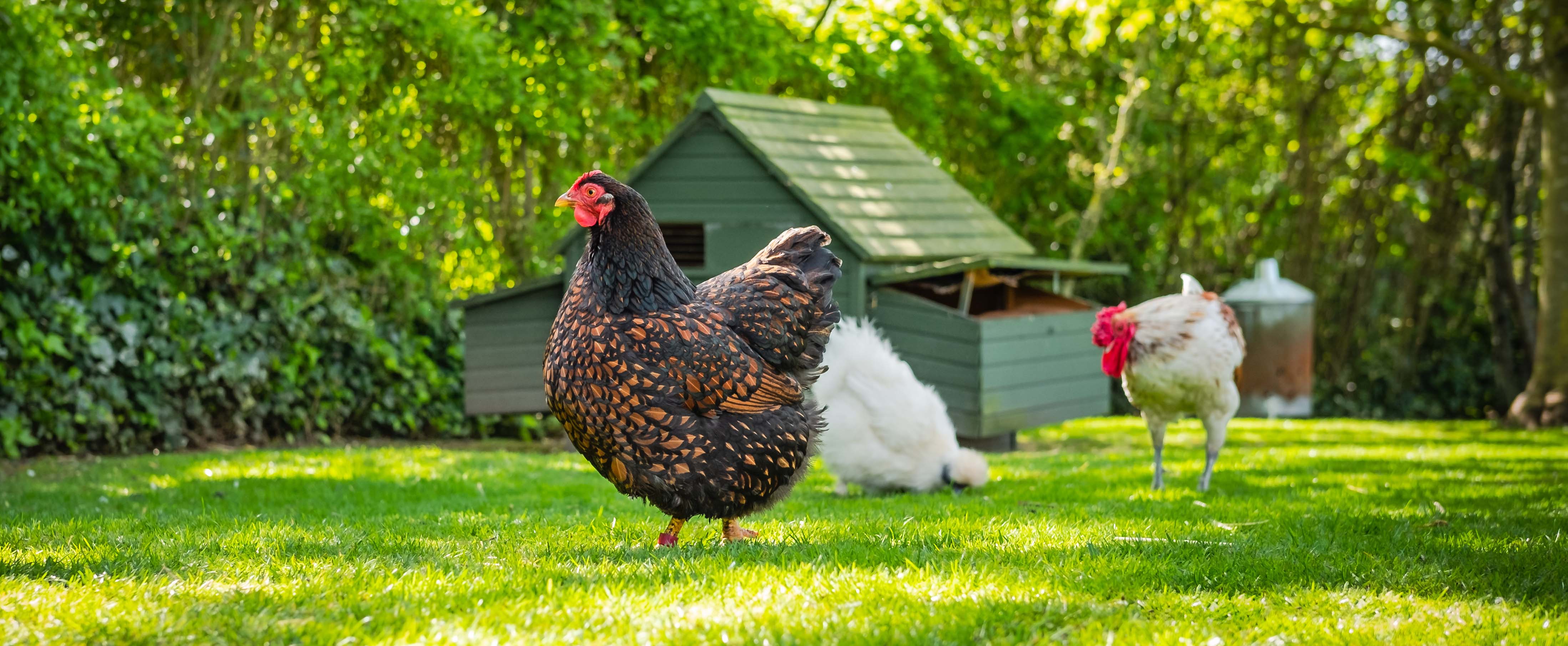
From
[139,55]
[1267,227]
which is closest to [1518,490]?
[1267,227]

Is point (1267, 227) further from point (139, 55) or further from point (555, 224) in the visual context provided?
point (139, 55)

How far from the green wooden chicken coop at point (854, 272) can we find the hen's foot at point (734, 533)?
173 inches

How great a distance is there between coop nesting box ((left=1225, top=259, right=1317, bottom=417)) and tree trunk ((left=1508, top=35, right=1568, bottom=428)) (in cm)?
208

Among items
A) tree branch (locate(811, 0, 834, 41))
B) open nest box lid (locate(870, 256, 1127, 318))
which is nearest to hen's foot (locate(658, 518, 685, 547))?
open nest box lid (locate(870, 256, 1127, 318))

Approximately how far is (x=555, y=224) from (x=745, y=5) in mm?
2825

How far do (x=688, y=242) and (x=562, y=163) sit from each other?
7.00ft

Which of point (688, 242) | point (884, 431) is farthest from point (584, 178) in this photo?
point (688, 242)

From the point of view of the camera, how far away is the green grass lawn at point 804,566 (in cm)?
267

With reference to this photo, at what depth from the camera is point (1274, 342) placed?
39.2 feet

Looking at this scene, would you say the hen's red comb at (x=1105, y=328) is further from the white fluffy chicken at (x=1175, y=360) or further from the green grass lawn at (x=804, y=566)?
the green grass lawn at (x=804, y=566)

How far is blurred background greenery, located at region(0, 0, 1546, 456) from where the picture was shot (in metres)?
7.89

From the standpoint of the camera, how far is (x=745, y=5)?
35.7 ft

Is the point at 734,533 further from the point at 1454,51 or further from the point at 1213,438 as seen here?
the point at 1454,51

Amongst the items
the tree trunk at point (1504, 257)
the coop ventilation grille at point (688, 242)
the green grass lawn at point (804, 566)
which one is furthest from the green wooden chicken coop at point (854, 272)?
the tree trunk at point (1504, 257)
